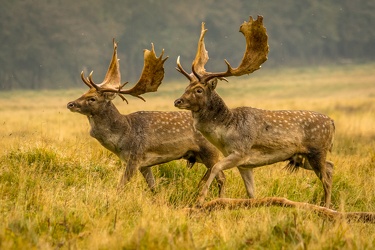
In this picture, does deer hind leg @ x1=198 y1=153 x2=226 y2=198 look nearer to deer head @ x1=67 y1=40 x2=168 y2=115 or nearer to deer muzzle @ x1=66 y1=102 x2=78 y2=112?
deer head @ x1=67 y1=40 x2=168 y2=115

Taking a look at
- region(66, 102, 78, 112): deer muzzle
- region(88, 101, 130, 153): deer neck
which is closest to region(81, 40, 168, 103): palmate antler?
region(88, 101, 130, 153): deer neck

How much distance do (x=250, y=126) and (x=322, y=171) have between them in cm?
131

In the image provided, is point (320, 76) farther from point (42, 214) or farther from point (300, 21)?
point (42, 214)

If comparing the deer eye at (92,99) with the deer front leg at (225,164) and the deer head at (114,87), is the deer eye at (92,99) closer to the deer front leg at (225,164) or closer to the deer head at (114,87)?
the deer head at (114,87)

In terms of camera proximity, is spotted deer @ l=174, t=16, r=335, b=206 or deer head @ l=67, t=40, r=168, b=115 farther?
deer head @ l=67, t=40, r=168, b=115

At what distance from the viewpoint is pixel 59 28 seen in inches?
3059

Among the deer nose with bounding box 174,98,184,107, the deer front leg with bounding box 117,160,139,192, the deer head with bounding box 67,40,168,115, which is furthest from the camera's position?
the deer head with bounding box 67,40,168,115

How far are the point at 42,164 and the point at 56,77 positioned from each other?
2403 inches

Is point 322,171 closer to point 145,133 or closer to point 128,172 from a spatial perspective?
point 145,133

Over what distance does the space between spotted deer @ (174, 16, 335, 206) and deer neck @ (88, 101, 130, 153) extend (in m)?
1.13

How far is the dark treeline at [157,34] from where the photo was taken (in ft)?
234

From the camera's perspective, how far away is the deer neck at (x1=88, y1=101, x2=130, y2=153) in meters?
9.82

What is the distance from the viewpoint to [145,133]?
32.7ft

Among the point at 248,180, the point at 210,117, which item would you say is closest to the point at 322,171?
the point at 248,180
